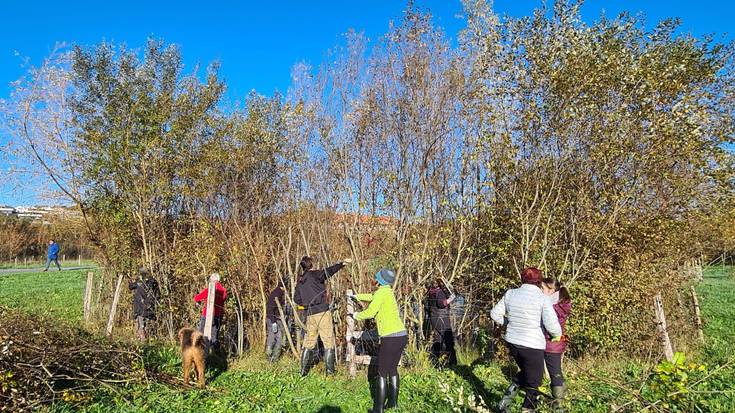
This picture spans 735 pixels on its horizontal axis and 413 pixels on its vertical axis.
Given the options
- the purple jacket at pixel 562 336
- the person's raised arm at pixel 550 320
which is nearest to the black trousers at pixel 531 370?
the person's raised arm at pixel 550 320

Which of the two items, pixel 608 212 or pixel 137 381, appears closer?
pixel 137 381

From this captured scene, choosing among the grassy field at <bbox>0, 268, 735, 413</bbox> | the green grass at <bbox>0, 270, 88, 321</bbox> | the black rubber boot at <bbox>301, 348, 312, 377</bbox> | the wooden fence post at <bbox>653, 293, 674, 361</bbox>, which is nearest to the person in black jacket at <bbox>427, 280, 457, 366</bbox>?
the grassy field at <bbox>0, 268, 735, 413</bbox>

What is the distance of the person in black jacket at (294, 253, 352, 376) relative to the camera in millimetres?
7359

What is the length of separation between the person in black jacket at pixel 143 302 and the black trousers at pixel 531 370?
705 cm

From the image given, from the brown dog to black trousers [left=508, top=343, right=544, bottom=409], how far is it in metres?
3.81

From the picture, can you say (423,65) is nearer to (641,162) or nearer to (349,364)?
(641,162)

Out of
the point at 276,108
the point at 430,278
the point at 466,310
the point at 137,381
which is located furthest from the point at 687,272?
the point at 137,381

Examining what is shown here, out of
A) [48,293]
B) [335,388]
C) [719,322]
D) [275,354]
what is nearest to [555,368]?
[335,388]

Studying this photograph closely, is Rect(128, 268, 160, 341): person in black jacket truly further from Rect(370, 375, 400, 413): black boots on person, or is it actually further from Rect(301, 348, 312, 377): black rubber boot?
Rect(370, 375, 400, 413): black boots on person

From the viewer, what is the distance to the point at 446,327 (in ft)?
27.5

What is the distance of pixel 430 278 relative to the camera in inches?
333

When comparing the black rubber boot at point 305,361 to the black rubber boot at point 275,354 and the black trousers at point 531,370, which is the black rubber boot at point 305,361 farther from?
the black trousers at point 531,370

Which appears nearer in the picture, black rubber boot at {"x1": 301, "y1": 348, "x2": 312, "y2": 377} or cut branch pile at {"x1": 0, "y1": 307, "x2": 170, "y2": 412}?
cut branch pile at {"x1": 0, "y1": 307, "x2": 170, "y2": 412}

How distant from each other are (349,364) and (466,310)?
2.41 metres
